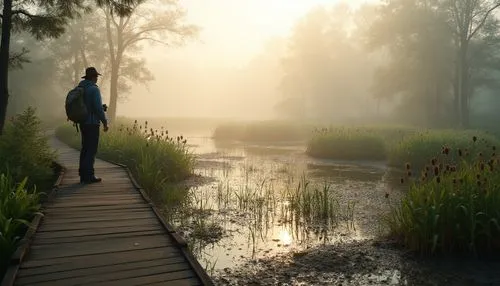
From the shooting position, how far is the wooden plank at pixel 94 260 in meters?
4.19

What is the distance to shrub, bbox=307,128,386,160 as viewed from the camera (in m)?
20.0

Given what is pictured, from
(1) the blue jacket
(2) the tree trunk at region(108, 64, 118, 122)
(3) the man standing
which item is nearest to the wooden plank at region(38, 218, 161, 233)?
(3) the man standing

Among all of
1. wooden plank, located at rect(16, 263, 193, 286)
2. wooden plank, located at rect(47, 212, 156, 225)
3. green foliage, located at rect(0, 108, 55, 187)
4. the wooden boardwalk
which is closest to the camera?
wooden plank, located at rect(16, 263, 193, 286)

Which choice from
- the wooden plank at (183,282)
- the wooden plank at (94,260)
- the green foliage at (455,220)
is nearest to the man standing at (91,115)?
the wooden plank at (94,260)

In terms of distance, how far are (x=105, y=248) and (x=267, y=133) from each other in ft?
90.9

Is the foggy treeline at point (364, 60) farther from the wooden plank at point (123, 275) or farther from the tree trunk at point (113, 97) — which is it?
the wooden plank at point (123, 275)

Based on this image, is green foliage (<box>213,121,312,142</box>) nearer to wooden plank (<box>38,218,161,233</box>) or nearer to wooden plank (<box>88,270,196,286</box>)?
wooden plank (<box>38,218,161,233</box>)

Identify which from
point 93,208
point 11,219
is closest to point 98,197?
point 93,208

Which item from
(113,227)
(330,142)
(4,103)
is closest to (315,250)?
(113,227)

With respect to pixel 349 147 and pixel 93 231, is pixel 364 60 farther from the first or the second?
pixel 93 231

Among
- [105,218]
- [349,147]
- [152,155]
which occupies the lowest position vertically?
[105,218]

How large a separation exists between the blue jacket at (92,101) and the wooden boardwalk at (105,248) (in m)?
1.64

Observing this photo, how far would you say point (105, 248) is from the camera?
4859mm

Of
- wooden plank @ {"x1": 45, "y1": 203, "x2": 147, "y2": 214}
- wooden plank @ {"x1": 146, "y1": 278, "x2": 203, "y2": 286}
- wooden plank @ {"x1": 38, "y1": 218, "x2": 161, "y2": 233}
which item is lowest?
wooden plank @ {"x1": 146, "y1": 278, "x2": 203, "y2": 286}
